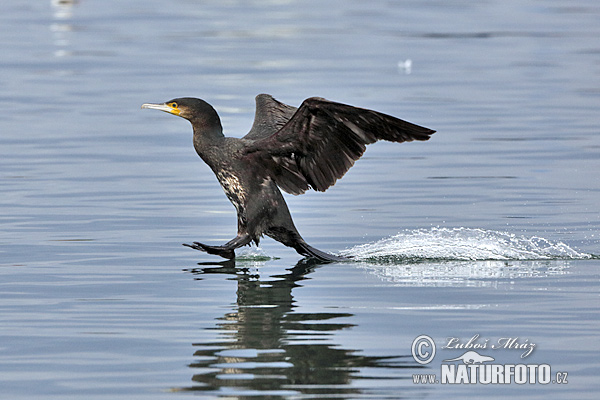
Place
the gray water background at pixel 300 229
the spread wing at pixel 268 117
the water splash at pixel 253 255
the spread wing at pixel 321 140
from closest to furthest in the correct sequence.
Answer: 1. the gray water background at pixel 300 229
2. the spread wing at pixel 321 140
3. the water splash at pixel 253 255
4. the spread wing at pixel 268 117

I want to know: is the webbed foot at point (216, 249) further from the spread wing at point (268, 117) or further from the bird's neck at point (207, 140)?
the spread wing at point (268, 117)

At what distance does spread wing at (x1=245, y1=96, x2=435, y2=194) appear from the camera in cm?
941

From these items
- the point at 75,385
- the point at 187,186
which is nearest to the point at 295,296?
the point at 75,385

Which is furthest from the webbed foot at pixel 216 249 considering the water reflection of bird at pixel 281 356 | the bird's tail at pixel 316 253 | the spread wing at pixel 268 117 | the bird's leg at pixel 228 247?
the spread wing at pixel 268 117

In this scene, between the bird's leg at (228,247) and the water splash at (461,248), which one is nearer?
the bird's leg at (228,247)

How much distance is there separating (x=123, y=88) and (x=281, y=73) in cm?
272

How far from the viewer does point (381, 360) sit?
7180 millimetres

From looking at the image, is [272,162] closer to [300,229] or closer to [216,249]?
[216,249]

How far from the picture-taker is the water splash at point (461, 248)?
10039 mm

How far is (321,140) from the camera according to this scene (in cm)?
980

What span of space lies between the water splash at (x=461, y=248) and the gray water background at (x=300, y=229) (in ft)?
0.10

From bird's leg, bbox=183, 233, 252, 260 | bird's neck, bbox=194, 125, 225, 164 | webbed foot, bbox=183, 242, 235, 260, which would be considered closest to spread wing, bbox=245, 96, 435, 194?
bird's neck, bbox=194, 125, 225, 164

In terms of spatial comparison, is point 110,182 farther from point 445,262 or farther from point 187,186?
point 445,262

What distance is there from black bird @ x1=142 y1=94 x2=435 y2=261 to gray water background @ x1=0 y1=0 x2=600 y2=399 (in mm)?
302
